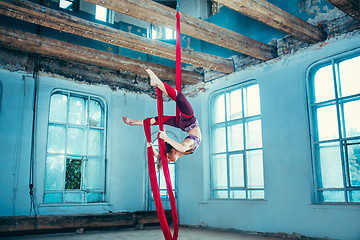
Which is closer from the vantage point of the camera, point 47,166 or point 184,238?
point 184,238

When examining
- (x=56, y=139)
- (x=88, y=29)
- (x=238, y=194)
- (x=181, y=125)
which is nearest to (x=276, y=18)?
(x=181, y=125)

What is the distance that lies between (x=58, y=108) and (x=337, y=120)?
5530 millimetres

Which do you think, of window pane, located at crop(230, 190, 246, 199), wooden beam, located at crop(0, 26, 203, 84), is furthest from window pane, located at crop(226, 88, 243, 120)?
window pane, located at crop(230, 190, 246, 199)

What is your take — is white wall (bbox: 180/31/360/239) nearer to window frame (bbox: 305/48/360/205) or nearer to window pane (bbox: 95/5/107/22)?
window frame (bbox: 305/48/360/205)

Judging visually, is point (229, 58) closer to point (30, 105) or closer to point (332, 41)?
point (332, 41)

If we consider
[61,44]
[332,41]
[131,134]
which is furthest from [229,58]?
[61,44]

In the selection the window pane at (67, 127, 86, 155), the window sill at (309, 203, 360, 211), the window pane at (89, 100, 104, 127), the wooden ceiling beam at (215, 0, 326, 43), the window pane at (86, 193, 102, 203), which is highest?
the wooden ceiling beam at (215, 0, 326, 43)

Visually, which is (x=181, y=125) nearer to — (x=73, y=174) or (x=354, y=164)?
(x=354, y=164)

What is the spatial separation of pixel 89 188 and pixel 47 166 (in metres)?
1.03

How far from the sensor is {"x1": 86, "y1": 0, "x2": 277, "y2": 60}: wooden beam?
4.59 metres

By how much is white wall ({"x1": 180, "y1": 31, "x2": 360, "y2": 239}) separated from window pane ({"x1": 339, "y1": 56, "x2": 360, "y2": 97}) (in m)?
0.24

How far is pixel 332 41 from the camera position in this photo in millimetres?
5578

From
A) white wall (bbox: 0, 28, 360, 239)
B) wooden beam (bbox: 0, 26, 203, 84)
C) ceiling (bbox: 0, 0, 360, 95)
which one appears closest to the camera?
ceiling (bbox: 0, 0, 360, 95)

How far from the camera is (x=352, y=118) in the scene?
5.29 meters
